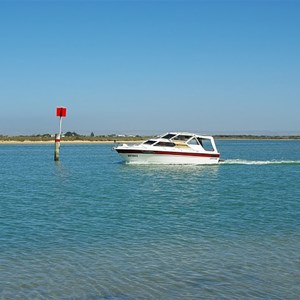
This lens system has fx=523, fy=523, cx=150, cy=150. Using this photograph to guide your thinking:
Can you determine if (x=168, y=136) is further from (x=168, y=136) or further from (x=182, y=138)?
(x=182, y=138)

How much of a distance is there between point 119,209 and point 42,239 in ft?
A: 22.0

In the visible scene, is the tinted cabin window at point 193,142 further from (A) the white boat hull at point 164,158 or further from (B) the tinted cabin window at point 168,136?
(B) the tinted cabin window at point 168,136

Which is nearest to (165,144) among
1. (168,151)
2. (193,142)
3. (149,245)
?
(168,151)

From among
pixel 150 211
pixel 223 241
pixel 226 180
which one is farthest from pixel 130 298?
pixel 226 180

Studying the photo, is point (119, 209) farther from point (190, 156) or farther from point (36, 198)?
point (190, 156)

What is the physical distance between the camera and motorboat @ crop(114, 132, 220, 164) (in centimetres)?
4634

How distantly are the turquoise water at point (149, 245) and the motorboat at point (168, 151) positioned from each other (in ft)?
61.4

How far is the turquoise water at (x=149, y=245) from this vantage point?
9609 millimetres

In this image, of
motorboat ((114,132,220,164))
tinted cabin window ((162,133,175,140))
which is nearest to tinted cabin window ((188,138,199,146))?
motorboat ((114,132,220,164))

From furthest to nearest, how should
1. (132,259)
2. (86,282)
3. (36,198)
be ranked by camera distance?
(36,198)
(132,259)
(86,282)

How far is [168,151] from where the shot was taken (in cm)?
4656

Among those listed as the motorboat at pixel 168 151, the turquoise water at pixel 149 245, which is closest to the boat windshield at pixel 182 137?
the motorboat at pixel 168 151

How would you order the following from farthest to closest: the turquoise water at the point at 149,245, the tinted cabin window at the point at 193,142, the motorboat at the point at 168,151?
the tinted cabin window at the point at 193,142 < the motorboat at the point at 168,151 < the turquoise water at the point at 149,245

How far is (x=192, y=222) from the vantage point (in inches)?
687
